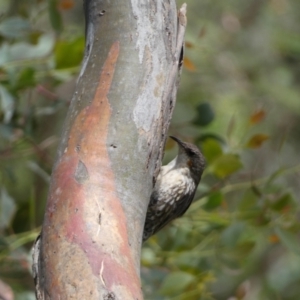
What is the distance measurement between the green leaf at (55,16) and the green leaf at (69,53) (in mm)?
140

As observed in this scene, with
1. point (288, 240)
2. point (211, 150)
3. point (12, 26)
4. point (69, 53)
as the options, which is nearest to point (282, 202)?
point (288, 240)

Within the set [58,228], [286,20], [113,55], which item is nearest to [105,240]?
[58,228]

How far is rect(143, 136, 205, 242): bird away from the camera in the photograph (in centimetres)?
272

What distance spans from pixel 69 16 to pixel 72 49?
357cm

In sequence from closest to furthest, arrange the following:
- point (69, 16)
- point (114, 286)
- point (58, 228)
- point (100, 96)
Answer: point (114, 286) < point (58, 228) < point (100, 96) < point (69, 16)

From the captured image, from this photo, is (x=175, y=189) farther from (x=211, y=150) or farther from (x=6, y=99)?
(x=6, y=99)

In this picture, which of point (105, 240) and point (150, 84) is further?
point (150, 84)

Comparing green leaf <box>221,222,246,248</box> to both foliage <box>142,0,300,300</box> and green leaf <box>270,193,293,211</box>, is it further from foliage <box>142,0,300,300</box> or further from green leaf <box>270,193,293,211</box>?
green leaf <box>270,193,293,211</box>

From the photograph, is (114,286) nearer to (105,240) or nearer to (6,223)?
(105,240)

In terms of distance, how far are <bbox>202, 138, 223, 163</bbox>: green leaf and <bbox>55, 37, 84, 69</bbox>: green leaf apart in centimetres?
70

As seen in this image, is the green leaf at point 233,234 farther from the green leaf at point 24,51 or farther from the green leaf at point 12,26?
the green leaf at point 12,26

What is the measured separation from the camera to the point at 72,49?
314 centimetres

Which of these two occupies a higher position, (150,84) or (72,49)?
(150,84)

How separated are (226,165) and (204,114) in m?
0.31
